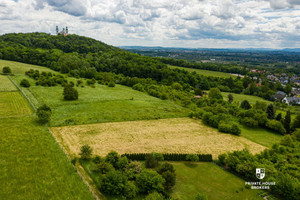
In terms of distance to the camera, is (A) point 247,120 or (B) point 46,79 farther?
(B) point 46,79

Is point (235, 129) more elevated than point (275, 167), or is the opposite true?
point (235, 129)

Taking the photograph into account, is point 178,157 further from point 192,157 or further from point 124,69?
point 124,69

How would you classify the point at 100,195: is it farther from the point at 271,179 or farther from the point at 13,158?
the point at 271,179

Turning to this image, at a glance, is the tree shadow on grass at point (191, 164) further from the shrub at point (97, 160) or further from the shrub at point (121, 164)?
the shrub at point (97, 160)

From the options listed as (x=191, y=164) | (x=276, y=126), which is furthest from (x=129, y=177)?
(x=276, y=126)

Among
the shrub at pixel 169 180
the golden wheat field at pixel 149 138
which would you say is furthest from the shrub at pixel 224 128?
the shrub at pixel 169 180

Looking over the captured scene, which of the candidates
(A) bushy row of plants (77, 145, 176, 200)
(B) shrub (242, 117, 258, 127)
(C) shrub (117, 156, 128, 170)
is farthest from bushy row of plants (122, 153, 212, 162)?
(B) shrub (242, 117, 258, 127)

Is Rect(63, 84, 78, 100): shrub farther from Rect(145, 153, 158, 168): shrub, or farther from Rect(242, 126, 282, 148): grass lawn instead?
Rect(242, 126, 282, 148): grass lawn
